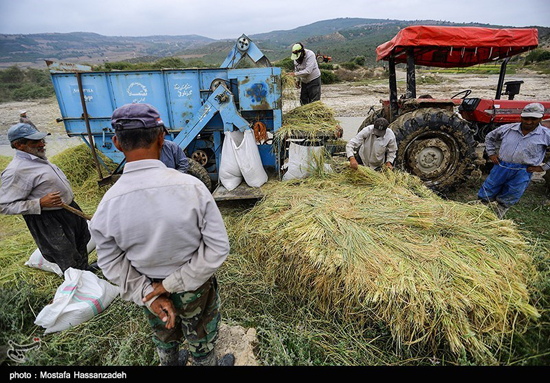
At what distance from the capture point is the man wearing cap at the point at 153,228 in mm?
1192

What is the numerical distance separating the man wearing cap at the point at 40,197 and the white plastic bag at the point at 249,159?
2.16m

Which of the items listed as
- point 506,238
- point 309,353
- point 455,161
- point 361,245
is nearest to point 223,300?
point 309,353

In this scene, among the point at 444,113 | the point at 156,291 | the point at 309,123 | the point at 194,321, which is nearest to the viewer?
the point at 156,291

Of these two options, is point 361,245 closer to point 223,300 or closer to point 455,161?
point 223,300

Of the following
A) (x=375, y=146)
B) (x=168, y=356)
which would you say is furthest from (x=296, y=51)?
(x=168, y=356)

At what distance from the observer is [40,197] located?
2.38 m

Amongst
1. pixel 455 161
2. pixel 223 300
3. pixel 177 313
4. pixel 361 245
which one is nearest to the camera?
pixel 177 313

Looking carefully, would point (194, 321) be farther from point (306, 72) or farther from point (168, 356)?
point (306, 72)

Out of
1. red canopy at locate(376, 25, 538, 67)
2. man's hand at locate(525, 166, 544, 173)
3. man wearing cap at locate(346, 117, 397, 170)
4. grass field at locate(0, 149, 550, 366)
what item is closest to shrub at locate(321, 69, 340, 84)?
red canopy at locate(376, 25, 538, 67)

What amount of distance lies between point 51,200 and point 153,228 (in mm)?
1783

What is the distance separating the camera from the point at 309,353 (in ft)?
6.59

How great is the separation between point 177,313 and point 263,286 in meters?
1.33

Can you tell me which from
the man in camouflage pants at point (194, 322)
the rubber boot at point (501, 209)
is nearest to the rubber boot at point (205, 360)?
the man in camouflage pants at point (194, 322)

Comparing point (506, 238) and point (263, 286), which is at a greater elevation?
point (506, 238)
